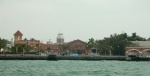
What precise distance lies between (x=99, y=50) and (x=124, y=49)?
19216 millimetres

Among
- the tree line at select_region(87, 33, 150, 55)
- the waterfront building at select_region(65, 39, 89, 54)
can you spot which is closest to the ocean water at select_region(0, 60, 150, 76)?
the tree line at select_region(87, 33, 150, 55)

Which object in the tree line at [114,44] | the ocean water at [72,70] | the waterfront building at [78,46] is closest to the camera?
the ocean water at [72,70]

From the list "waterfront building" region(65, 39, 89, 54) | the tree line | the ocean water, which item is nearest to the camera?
the ocean water

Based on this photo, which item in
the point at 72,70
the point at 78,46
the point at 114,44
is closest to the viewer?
the point at 72,70

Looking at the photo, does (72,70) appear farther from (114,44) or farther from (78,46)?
(78,46)

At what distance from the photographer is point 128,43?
150 meters

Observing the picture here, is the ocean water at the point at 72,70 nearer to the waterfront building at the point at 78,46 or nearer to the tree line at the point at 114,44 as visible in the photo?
the tree line at the point at 114,44

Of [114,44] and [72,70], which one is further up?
[114,44]

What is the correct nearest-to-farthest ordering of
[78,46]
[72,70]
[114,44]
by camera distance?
[72,70] < [114,44] < [78,46]

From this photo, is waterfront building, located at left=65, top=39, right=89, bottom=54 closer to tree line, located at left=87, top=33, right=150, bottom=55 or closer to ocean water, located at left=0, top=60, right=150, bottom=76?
tree line, located at left=87, top=33, right=150, bottom=55

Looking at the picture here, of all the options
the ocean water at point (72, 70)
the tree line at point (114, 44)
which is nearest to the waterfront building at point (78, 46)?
the tree line at point (114, 44)

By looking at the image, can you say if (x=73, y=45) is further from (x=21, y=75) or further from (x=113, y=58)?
(x=21, y=75)

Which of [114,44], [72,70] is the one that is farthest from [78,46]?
[72,70]

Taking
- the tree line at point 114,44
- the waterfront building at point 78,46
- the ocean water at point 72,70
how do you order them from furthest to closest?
the waterfront building at point 78,46, the tree line at point 114,44, the ocean water at point 72,70
